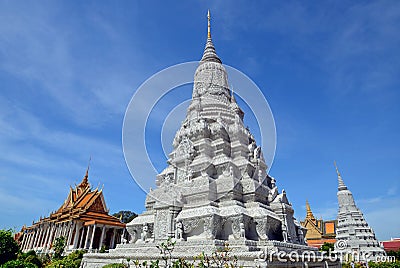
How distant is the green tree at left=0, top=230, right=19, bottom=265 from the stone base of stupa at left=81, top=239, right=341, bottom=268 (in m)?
8.00

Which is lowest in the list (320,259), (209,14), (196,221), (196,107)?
(320,259)

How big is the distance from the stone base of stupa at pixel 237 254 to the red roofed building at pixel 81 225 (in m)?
16.8

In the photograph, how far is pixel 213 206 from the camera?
14.5m

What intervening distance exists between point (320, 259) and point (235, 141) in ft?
28.6

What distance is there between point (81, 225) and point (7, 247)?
1253 cm

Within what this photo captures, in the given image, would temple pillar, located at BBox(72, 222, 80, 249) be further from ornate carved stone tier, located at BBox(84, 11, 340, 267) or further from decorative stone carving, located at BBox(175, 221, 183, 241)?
decorative stone carving, located at BBox(175, 221, 183, 241)

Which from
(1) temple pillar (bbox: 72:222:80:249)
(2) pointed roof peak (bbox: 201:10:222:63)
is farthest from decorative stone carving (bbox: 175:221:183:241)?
(1) temple pillar (bbox: 72:222:80:249)

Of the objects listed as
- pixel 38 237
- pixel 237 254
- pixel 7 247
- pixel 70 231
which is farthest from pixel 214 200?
pixel 38 237

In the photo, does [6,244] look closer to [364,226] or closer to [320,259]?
[320,259]

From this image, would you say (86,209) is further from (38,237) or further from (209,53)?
(209,53)

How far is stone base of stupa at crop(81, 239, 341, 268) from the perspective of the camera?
971 cm

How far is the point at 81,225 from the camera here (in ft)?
105

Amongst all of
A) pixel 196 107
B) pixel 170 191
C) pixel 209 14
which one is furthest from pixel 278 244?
pixel 209 14

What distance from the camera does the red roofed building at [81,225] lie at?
31.2 meters
